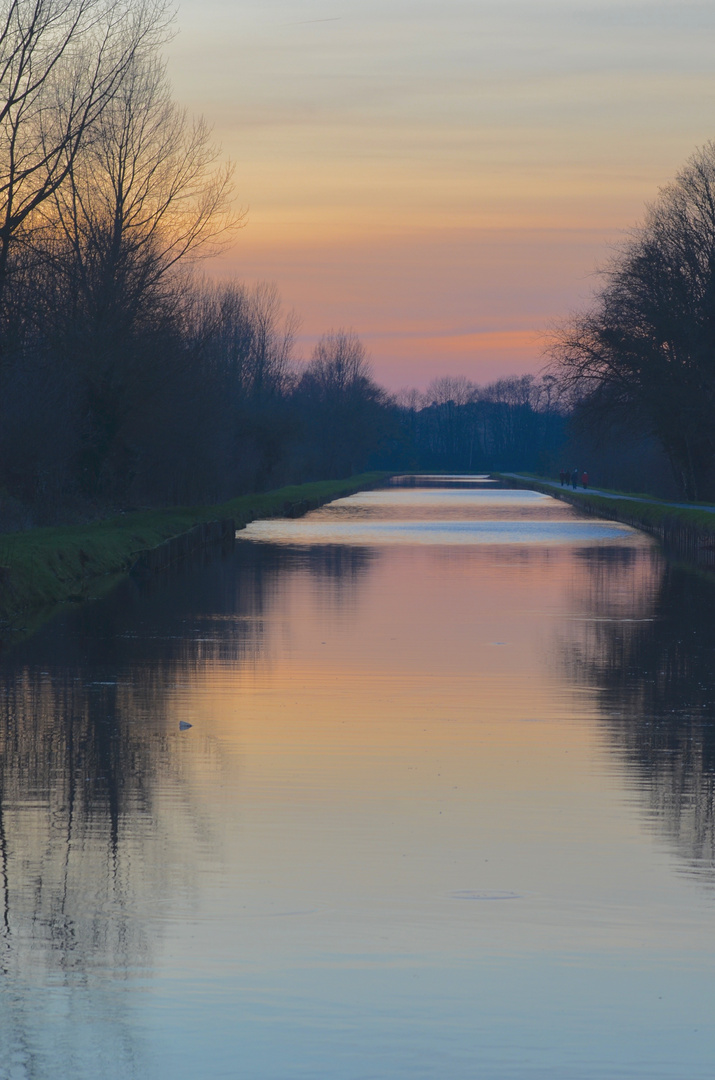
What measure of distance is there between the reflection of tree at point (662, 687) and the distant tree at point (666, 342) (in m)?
29.5

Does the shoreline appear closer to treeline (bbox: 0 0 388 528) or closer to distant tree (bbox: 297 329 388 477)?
treeline (bbox: 0 0 388 528)

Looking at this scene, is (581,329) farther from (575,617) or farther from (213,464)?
(575,617)

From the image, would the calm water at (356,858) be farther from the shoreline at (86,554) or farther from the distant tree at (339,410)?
the distant tree at (339,410)

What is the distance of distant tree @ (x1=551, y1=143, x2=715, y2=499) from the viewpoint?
186 feet

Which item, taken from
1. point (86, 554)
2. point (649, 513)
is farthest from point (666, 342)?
point (86, 554)

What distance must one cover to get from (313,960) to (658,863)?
2.55 m

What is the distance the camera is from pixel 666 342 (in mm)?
58375

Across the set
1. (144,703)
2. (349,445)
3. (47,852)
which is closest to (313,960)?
(47,852)

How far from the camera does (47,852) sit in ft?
27.5

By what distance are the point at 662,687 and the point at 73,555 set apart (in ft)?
51.6

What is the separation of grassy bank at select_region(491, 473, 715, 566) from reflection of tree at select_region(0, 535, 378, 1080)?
2221 centimetres

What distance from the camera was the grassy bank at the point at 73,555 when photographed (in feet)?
76.0

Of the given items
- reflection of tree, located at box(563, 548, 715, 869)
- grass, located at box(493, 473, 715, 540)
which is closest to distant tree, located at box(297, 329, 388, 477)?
grass, located at box(493, 473, 715, 540)

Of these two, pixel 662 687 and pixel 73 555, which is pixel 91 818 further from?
pixel 73 555
